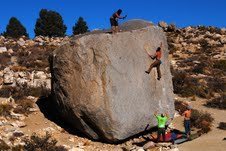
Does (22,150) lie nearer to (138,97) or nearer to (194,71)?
(138,97)

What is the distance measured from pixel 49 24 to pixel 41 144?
48.0 m

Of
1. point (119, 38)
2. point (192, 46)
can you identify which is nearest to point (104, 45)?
point (119, 38)

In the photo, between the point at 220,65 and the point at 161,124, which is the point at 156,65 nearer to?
the point at 161,124

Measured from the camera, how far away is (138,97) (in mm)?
19656

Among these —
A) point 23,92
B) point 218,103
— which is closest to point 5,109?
point 23,92

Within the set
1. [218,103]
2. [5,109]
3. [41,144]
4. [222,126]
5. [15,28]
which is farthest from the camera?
[15,28]

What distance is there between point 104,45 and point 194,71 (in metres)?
16.1

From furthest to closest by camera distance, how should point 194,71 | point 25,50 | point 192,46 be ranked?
point 192,46 → point 25,50 → point 194,71

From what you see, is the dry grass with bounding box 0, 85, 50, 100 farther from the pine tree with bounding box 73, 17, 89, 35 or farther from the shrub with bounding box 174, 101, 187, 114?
the pine tree with bounding box 73, 17, 89, 35

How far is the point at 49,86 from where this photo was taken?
26172 mm

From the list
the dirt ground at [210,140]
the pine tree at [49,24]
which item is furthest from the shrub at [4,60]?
the pine tree at [49,24]

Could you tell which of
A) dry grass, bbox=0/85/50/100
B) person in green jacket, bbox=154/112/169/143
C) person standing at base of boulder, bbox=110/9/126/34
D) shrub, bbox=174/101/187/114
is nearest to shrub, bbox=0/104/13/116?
dry grass, bbox=0/85/50/100

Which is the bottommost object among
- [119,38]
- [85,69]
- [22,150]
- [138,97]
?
[22,150]

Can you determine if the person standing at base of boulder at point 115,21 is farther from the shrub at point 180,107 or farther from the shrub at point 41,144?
the shrub at point 180,107
